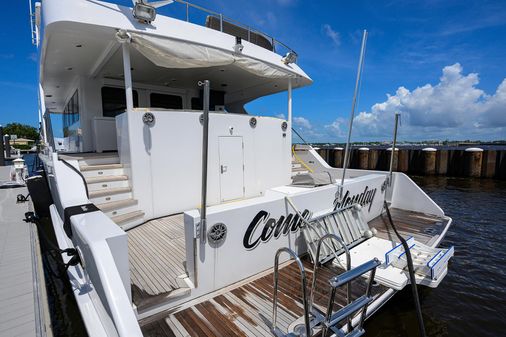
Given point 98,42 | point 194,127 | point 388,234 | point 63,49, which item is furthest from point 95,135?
point 388,234

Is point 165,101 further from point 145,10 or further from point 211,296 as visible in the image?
point 211,296

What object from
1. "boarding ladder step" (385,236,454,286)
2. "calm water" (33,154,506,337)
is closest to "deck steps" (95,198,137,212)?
"calm water" (33,154,506,337)

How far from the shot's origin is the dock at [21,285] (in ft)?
7.38

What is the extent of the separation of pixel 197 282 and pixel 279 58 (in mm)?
6353

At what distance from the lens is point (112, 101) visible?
7.41 metres

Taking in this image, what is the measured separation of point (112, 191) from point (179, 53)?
9.48 feet

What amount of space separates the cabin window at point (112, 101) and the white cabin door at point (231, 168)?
12.4 ft

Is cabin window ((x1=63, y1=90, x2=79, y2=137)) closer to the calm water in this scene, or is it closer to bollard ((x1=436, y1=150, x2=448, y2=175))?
the calm water

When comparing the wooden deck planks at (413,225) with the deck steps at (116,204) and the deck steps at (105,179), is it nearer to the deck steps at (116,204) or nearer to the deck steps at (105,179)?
the deck steps at (116,204)

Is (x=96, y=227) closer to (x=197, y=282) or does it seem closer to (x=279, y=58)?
(x=197, y=282)

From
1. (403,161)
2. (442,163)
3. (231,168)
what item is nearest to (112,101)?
(231,168)

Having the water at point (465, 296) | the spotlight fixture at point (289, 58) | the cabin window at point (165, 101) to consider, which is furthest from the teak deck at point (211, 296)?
the spotlight fixture at point (289, 58)

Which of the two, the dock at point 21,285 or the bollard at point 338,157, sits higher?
the bollard at point 338,157

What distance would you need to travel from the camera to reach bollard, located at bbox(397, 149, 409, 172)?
60.2 ft
